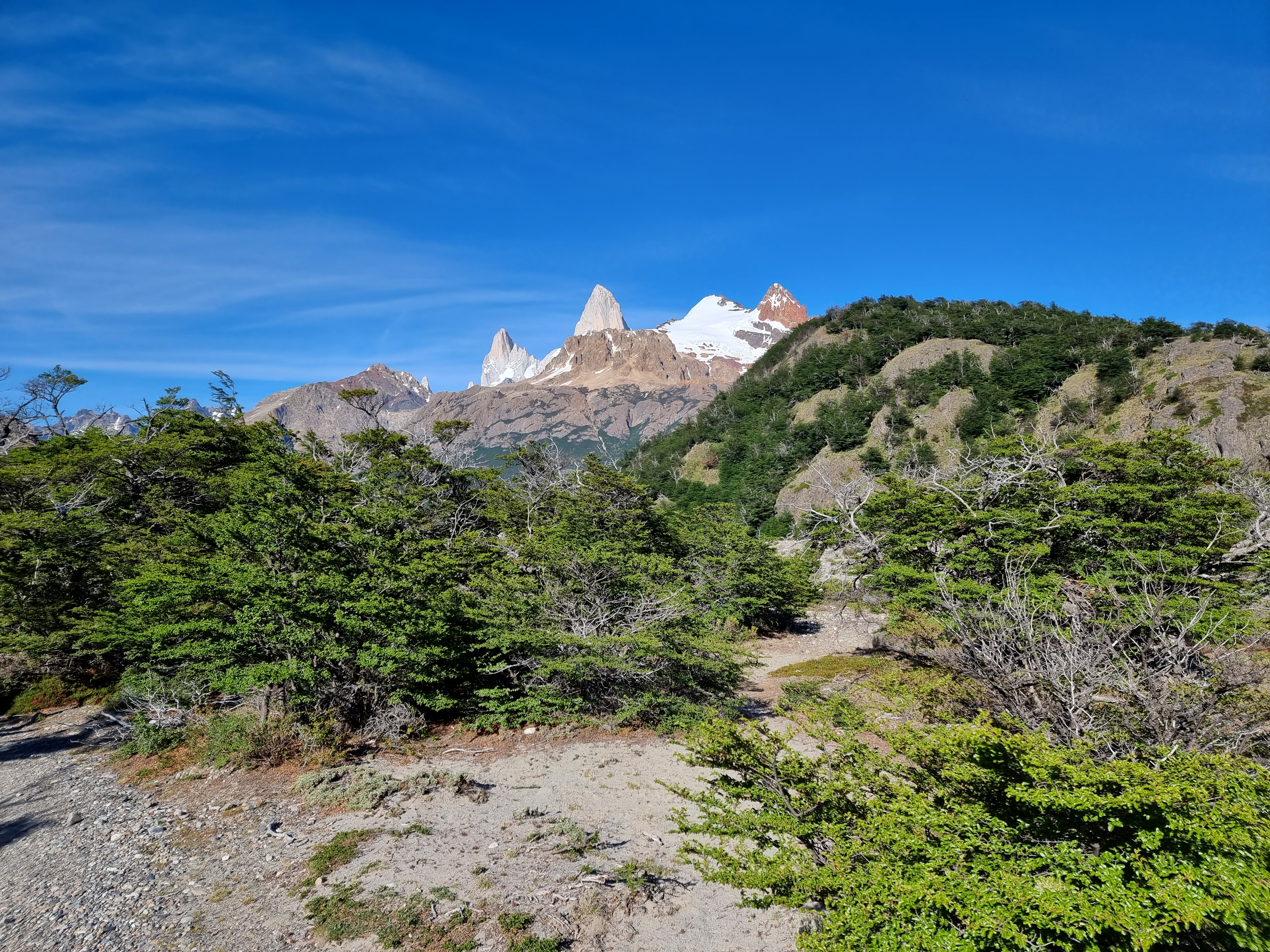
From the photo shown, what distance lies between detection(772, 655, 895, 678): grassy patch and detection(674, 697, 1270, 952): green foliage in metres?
13.1

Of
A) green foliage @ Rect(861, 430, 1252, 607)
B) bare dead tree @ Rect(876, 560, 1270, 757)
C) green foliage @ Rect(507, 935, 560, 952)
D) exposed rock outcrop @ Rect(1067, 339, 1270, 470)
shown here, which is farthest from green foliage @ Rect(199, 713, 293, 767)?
exposed rock outcrop @ Rect(1067, 339, 1270, 470)

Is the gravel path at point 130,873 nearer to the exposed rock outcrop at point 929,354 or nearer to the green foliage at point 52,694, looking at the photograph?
the green foliage at point 52,694

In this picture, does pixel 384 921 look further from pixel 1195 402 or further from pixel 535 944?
pixel 1195 402

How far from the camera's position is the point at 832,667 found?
1923 cm

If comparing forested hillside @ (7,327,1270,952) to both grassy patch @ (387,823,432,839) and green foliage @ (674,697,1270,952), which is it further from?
grassy patch @ (387,823,432,839)

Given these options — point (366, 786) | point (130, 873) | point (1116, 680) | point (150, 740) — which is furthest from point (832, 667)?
point (150, 740)

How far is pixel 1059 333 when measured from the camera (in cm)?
5556

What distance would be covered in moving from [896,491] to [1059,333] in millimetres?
52222

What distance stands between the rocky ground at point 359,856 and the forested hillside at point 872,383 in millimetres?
39943

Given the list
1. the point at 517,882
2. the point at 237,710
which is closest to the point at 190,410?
the point at 237,710

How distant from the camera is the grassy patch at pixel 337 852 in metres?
7.55

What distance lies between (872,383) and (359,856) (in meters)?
66.4

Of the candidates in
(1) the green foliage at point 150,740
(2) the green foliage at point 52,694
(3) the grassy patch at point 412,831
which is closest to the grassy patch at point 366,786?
(3) the grassy patch at point 412,831

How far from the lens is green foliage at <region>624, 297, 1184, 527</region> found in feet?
168
